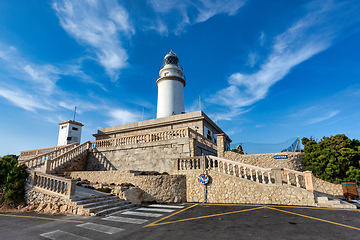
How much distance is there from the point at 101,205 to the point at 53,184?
3141 mm

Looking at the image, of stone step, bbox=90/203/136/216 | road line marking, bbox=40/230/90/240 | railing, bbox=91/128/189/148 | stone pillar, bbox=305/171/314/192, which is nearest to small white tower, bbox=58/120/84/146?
railing, bbox=91/128/189/148

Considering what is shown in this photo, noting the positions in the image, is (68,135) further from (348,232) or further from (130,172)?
(348,232)

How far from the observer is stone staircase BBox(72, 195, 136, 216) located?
352 inches

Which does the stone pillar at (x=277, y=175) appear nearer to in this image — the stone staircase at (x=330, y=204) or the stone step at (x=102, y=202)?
the stone staircase at (x=330, y=204)

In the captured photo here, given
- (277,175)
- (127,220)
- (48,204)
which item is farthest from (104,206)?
(277,175)

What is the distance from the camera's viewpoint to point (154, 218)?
26.9ft

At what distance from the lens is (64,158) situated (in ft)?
57.6

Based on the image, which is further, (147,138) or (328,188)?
(147,138)

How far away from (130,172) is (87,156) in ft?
31.3

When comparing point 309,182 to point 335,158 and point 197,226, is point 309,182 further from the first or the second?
Answer: point 197,226

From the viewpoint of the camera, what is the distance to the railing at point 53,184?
31.8 feet

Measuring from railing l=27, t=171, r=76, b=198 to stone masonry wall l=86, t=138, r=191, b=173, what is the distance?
6.63 m

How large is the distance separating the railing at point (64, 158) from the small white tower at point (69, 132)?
22.2 meters

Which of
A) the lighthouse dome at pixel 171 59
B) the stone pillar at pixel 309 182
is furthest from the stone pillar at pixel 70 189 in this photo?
the lighthouse dome at pixel 171 59
